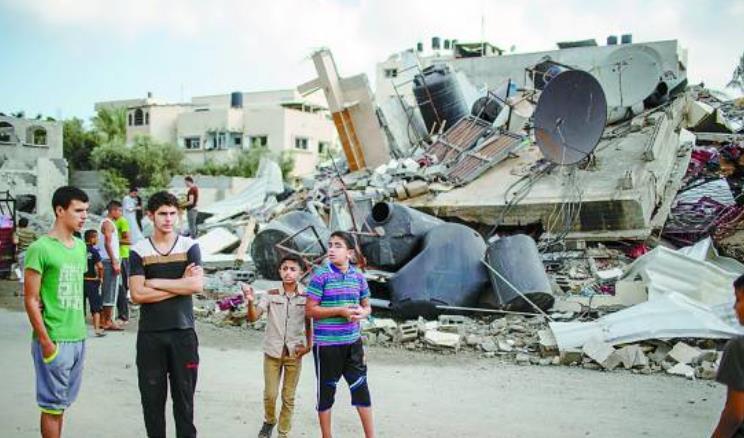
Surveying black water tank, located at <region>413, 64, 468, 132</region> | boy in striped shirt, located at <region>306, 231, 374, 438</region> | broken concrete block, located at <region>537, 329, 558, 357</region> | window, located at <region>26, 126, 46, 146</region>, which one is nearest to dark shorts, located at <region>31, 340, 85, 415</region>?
boy in striped shirt, located at <region>306, 231, 374, 438</region>

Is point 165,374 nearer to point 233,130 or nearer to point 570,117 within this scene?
point 570,117

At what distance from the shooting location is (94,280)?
28.3 feet

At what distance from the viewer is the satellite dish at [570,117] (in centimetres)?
1227

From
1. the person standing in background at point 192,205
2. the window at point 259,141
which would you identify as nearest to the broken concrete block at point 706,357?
the person standing in background at point 192,205

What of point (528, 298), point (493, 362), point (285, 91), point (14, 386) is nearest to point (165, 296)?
point (14, 386)

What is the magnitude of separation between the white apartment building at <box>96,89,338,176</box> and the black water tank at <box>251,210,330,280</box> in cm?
A: 3393

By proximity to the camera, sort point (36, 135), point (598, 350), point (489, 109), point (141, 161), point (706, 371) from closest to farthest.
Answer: point (706, 371)
point (598, 350)
point (489, 109)
point (36, 135)
point (141, 161)

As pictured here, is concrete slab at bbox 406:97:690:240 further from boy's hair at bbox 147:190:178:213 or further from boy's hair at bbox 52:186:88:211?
boy's hair at bbox 52:186:88:211

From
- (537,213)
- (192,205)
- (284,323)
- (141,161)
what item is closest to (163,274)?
(284,323)

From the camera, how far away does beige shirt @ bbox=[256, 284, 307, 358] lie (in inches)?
188

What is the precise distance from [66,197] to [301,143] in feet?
150

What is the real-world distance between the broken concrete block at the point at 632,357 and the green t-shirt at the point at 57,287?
537cm

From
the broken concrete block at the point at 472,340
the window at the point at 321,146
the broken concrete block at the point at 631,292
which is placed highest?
the window at the point at 321,146

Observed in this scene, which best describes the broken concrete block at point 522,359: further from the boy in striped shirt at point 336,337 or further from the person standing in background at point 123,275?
the person standing in background at point 123,275
